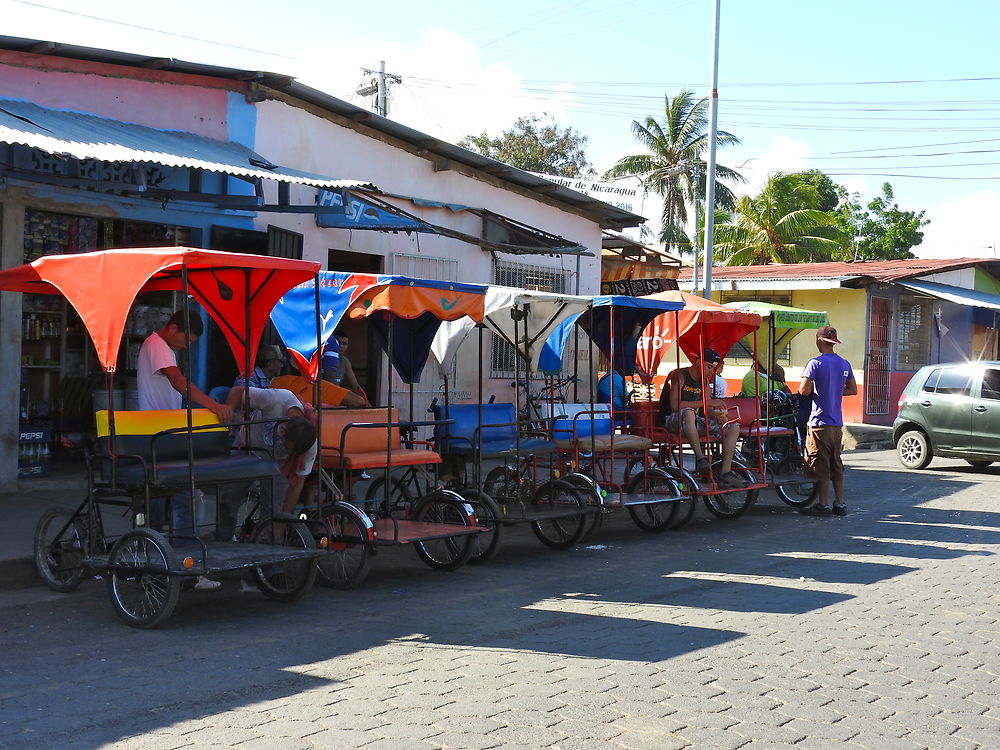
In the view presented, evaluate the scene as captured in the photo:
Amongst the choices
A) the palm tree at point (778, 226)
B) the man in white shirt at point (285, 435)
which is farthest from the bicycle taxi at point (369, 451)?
the palm tree at point (778, 226)

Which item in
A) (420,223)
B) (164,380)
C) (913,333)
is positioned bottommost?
(164,380)

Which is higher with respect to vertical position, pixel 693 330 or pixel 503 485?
pixel 693 330

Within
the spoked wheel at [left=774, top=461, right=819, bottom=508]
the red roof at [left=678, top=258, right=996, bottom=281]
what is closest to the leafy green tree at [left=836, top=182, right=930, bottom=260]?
the red roof at [left=678, top=258, right=996, bottom=281]

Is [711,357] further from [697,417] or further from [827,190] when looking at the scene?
[827,190]

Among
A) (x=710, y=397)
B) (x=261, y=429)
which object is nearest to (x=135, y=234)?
(x=261, y=429)

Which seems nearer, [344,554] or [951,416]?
[344,554]

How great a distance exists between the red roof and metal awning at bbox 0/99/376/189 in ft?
56.3

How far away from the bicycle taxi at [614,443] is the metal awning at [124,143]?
265 centimetres

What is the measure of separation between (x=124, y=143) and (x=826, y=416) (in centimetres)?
798

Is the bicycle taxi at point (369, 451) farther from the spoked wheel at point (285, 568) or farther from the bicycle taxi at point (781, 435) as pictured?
the bicycle taxi at point (781, 435)

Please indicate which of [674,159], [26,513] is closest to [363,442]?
[26,513]

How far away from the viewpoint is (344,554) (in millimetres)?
8133

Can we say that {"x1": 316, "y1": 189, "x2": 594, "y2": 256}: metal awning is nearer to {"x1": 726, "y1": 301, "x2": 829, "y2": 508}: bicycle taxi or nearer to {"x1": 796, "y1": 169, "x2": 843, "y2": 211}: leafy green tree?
{"x1": 726, "y1": 301, "x2": 829, "y2": 508}: bicycle taxi

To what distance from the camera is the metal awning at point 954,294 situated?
25.2 metres
